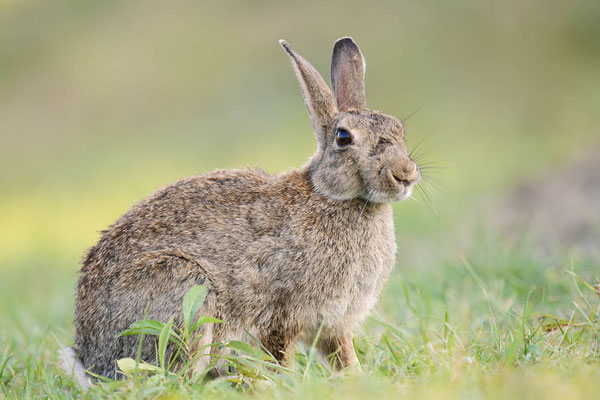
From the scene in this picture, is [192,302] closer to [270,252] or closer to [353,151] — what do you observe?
[270,252]

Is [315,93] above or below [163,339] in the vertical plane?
above

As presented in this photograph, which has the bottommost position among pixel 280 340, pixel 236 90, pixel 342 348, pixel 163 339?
pixel 342 348

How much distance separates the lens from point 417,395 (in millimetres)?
2771

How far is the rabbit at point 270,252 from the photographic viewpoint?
4.13 meters

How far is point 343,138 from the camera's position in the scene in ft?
14.6

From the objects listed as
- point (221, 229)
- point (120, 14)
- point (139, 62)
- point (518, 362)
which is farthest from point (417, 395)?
point (120, 14)

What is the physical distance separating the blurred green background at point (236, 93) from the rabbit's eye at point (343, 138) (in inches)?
219

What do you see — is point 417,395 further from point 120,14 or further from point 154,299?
point 120,14

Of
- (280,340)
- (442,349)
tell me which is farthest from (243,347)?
(442,349)

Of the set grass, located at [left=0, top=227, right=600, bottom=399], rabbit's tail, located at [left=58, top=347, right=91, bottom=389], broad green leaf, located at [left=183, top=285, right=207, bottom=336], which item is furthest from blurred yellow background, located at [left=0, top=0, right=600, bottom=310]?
broad green leaf, located at [left=183, top=285, right=207, bottom=336]

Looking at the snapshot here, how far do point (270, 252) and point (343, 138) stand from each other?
0.85 metres

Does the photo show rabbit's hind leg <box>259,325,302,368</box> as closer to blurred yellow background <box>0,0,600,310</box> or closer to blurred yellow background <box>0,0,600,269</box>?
blurred yellow background <box>0,0,600,310</box>

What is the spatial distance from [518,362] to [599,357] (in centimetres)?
39

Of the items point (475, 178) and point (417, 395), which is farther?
point (475, 178)
